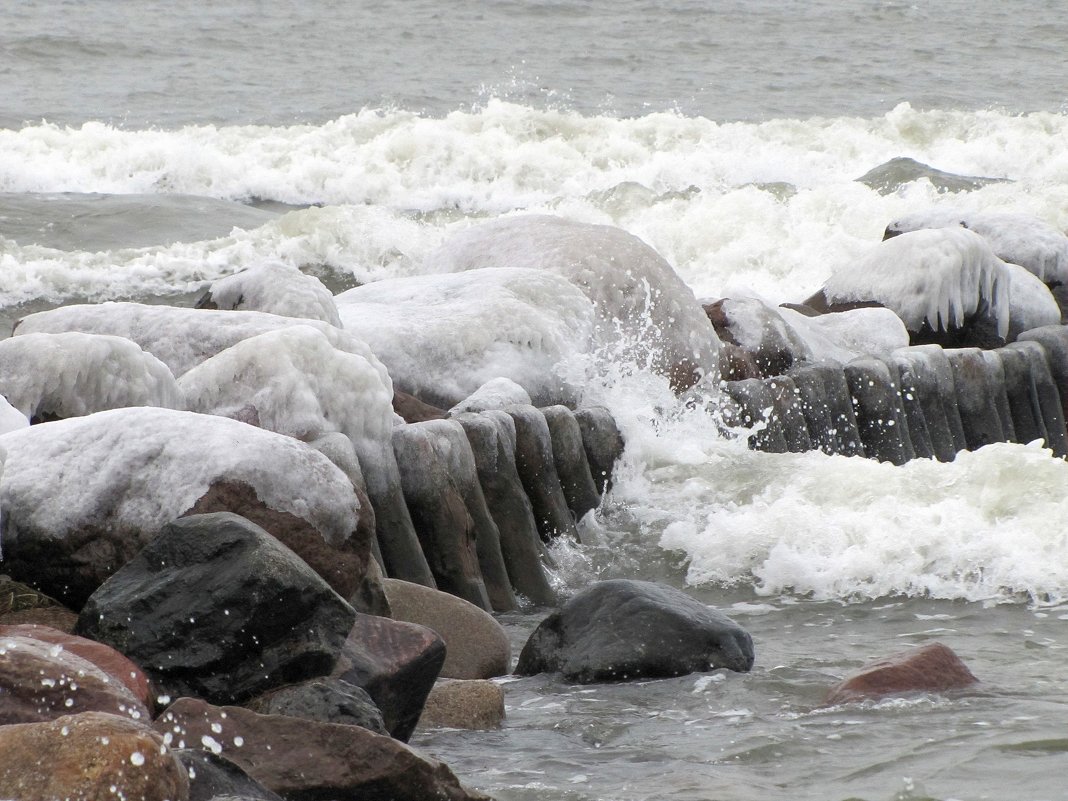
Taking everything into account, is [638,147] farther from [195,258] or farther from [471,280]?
[471,280]

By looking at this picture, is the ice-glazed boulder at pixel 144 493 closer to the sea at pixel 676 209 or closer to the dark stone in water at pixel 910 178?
the sea at pixel 676 209

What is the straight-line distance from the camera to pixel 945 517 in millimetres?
6945

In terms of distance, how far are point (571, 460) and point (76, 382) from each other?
228 cm

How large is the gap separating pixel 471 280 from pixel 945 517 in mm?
2751

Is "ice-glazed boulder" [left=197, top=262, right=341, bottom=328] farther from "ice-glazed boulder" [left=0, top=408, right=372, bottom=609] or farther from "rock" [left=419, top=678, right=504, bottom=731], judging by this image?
"rock" [left=419, top=678, right=504, bottom=731]

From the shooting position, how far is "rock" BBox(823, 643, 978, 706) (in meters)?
4.84

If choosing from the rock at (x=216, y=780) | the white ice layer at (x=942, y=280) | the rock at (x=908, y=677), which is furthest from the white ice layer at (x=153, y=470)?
the white ice layer at (x=942, y=280)

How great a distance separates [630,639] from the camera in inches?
209

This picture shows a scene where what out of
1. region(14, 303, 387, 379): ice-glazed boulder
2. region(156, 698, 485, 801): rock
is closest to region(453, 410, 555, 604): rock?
region(14, 303, 387, 379): ice-glazed boulder

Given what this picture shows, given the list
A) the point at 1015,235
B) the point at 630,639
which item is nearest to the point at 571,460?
the point at 630,639

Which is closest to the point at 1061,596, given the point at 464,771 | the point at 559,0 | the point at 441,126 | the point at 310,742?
the point at 464,771

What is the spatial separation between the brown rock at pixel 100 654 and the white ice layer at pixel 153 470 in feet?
2.23

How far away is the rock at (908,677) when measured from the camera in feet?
15.9

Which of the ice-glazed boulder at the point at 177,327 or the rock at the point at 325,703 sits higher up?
the ice-glazed boulder at the point at 177,327
